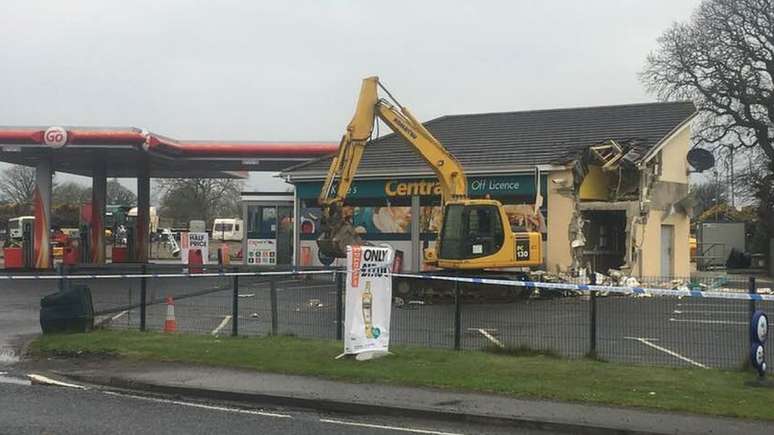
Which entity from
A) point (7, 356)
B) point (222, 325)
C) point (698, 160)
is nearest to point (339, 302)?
point (222, 325)

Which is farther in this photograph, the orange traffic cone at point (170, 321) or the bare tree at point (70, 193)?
the bare tree at point (70, 193)

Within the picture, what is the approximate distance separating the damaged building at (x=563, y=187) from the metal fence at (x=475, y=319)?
22.9ft

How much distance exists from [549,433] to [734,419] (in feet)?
6.31

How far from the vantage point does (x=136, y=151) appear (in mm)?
32719

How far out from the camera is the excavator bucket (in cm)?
2164

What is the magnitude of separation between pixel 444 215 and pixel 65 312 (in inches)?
418

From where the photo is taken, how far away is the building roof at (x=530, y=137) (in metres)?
27.7

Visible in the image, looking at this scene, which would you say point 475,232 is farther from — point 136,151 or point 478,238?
point 136,151

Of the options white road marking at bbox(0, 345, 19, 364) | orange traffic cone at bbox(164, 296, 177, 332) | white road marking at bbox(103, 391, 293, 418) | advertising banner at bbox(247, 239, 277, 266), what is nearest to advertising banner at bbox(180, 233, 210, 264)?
advertising banner at bbox(247, 239, 277, 266)

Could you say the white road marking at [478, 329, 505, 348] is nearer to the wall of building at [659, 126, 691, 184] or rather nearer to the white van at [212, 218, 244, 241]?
the wall of building at [659, 126, 691, 184]

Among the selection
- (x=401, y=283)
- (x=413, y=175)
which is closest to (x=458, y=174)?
(x=401, y=283)

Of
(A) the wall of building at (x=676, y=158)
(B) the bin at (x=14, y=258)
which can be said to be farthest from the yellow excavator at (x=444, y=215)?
(B) the bin at (x=14, y=258)

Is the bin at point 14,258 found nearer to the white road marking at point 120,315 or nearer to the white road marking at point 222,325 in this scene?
the white road marking at point 120,315

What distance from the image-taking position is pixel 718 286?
20891mm
